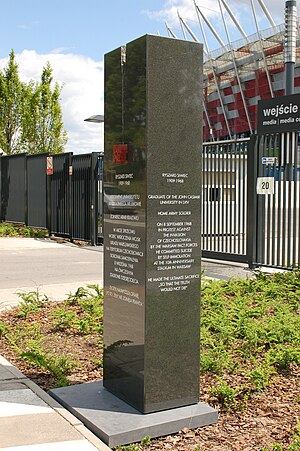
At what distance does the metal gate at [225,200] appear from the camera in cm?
1285

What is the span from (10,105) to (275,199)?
22224mm

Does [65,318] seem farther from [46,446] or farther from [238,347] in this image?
[46,446]

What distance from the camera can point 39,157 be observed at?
20516 millimetres

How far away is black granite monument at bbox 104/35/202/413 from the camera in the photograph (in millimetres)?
4355

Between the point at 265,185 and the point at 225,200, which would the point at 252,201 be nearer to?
the point at 265,185

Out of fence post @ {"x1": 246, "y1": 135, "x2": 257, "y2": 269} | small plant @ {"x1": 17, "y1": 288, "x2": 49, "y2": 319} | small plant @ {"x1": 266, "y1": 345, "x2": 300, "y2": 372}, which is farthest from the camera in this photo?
fence post @ {"x1": 246, "y1": 135, "x2": 257, "y2": 269}

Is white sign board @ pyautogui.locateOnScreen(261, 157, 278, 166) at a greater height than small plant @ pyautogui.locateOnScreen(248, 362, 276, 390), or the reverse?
white sign board @ pyautogui.locateOnScreen(261, 157, 278, 166)

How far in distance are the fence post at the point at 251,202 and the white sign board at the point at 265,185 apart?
0.54 ft

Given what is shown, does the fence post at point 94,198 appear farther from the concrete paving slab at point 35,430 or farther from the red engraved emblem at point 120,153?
the concrete paving slab at point 35,430

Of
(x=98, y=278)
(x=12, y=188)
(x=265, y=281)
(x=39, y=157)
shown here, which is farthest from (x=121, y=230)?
(x=12, y=188)

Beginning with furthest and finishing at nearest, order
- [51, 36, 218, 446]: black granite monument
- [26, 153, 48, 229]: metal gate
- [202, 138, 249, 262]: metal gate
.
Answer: [26, 153, 48, 229]: metal gate, [202, 138, 249, 262]: metal gate, [51, 36, 218, 446]: black granite monument

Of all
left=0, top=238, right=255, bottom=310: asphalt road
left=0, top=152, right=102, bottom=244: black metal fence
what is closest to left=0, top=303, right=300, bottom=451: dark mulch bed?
left=0, top=238, right=255, bottom=310: asphalt road

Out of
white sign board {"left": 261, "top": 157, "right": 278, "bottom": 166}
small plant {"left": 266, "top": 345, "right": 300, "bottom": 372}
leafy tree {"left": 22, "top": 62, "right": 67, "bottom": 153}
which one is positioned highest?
leafy tree {"left": 22, "top": 62, "right": 67, "bottom": 153}

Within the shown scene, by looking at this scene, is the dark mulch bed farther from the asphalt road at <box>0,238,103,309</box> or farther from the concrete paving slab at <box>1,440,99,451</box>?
the asphalt road at <box>0,238,103,309</box>
